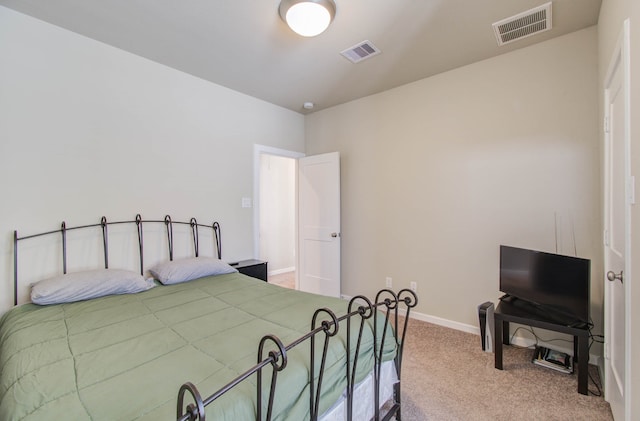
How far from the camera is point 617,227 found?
1.69m

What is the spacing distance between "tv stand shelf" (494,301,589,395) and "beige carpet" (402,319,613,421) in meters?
0.12

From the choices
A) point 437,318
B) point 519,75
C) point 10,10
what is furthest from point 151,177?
point 519,75

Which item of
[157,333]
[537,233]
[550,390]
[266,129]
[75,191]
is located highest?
[266,129]

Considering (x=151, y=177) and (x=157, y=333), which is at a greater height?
(x=151, y=177)

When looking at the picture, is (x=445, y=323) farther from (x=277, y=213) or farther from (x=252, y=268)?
(x=277, y=213)

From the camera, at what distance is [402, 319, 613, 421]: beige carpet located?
174 centimetres

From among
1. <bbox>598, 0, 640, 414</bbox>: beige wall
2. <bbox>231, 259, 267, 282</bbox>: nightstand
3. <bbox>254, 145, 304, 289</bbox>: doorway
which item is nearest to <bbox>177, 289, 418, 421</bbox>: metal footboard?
<bbox>598, 0, 640, 414</bbox>: beige wall

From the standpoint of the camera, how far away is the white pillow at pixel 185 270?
2.38 meters

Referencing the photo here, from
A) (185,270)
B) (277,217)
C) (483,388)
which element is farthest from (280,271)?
(483,388)

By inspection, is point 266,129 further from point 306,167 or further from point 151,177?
point 151,177

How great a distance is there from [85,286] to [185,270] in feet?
2.21

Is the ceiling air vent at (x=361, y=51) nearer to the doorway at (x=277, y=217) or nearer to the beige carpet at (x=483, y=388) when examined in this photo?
the doorway at (x=277, y=217)

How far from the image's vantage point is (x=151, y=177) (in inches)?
106

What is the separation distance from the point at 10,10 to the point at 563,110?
440 centimetres
